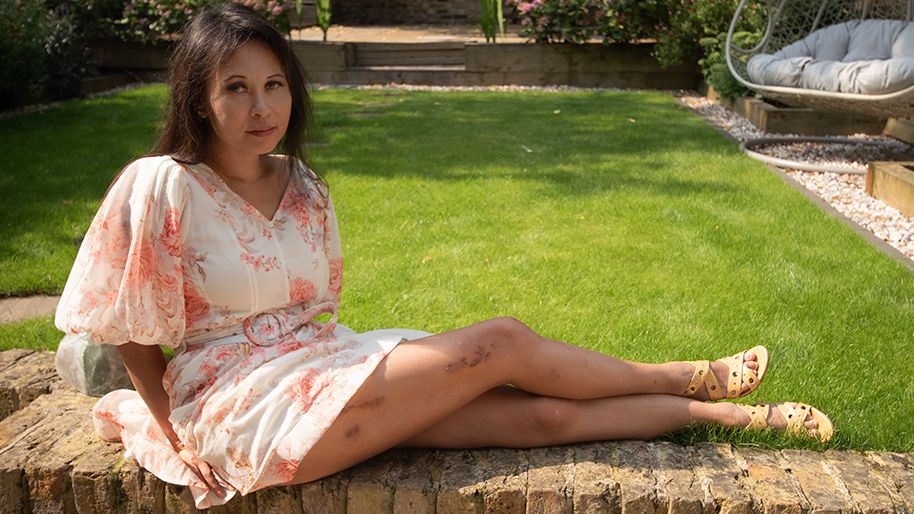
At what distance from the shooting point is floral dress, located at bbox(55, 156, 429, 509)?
75.8 inches

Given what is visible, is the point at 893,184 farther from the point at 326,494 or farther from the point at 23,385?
the point at 23,385

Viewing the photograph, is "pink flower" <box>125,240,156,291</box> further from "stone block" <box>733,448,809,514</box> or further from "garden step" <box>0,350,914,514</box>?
"stone block" <box>733,448,809,514</box>

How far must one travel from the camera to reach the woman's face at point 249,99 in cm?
204

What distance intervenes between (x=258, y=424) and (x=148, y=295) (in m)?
0.35

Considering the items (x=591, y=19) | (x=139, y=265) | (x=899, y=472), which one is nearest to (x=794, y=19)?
(x=591, y=19)

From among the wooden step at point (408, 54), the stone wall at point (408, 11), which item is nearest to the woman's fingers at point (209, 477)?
the wooden step at point (408, 54)

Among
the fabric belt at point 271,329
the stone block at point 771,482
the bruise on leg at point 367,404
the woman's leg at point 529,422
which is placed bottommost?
the stone block at point 771,482

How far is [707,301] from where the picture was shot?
141 inches

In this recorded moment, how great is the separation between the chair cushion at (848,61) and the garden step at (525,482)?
4070 millimetres

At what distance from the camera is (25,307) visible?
3.65 m

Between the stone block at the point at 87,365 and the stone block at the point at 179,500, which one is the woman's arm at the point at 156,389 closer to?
the stone block at the point at 179,500

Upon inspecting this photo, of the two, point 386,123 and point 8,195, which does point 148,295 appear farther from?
point 386,123

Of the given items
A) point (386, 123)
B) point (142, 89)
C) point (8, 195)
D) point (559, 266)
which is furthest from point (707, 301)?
point (142, 89)

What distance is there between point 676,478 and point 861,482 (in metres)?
0.41
